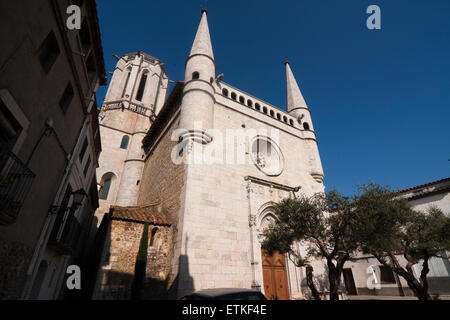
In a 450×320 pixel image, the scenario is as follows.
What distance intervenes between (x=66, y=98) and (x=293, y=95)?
20.6 meters

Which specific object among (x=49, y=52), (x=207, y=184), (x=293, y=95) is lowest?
(x=207, y=184)

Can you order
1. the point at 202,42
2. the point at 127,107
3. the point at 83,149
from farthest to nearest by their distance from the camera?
the point at 127,107 → the point at 202,42 → the point at 83,149

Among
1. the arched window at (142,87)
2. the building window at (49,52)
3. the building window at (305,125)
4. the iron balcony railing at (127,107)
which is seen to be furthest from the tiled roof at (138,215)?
the arched window at (142,87)

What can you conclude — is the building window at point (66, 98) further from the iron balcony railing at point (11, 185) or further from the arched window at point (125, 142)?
the arched window at point (125, 142)

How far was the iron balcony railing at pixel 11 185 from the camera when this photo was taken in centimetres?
412

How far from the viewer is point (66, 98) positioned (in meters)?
7.68

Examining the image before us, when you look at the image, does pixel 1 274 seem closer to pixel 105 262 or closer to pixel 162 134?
pixel 105 262

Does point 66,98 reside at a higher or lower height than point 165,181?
lower

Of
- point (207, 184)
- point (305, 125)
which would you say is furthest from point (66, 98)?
point (305, 125)

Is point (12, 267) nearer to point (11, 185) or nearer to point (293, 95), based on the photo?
point (11, 185)

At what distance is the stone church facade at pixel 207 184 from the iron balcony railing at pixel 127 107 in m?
5.00

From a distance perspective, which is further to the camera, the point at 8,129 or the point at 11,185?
the point at 8,129

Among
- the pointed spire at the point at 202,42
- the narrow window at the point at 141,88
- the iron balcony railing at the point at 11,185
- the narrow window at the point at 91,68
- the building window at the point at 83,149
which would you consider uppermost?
the narrow window at the point at 141,88

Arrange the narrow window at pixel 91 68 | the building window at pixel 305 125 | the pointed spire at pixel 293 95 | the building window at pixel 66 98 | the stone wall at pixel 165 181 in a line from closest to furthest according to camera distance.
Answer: the building window at pixel 66 98
the narrow window at pixel 91 68
the stone wall at pixel 165 181
the building window at pixel 305 125
the pointed spire at pixel 293 95
